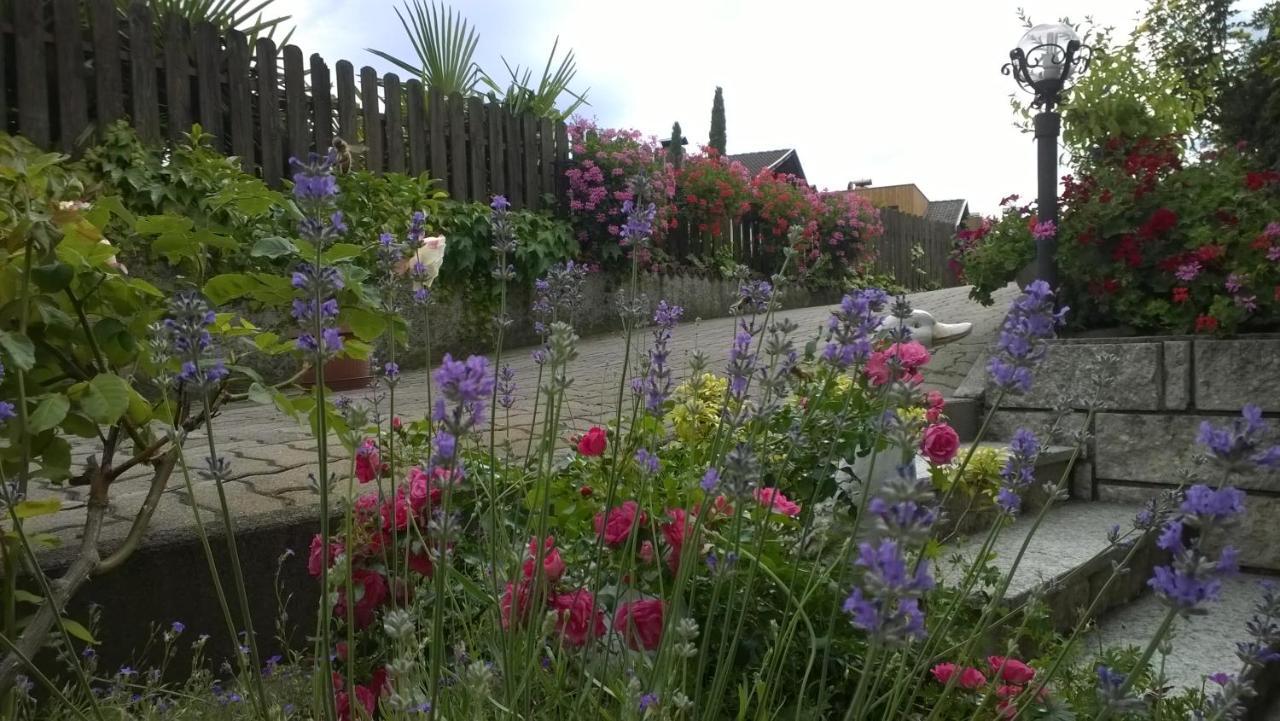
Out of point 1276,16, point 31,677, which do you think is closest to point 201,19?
point 31,677

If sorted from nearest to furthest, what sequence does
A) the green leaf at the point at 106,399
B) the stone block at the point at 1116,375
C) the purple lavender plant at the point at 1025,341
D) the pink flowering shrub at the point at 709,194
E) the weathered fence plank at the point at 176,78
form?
the purple lavender plant at the point at 1025,341 < the green leaf at the point at 106,399 < the stone block at the point at 1116,375 < the weathered fence plank at the point at 176,78 < the pink flowering shrub at the point at 709,194

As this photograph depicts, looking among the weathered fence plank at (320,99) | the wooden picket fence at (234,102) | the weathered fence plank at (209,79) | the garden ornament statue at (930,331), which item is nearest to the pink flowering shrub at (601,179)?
the wooden picket fence at (234,102)

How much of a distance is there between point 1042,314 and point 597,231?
695cm

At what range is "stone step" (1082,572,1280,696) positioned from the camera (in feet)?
7.66

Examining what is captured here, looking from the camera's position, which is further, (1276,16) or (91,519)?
(1276,16)

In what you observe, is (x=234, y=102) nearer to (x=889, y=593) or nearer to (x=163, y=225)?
(x=163, y=225)

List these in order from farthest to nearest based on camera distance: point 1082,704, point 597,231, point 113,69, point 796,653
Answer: point 597,231
point 113,69
point 1082,704
point 796,653

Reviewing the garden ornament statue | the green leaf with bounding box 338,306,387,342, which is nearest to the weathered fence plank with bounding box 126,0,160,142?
the green leaf with bounding box 338,306,387,342

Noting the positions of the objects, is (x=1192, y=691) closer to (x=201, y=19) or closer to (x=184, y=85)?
(x=184, y=85)

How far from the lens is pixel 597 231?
7742mm

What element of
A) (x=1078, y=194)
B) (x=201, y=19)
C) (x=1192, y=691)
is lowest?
(x=1192, y=691)

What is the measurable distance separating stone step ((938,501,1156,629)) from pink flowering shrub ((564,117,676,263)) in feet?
16.0

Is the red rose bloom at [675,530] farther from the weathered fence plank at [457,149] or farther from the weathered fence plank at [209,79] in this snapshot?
the weathered fence plank at [457,149]

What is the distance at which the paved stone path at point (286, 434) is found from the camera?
198 cm
